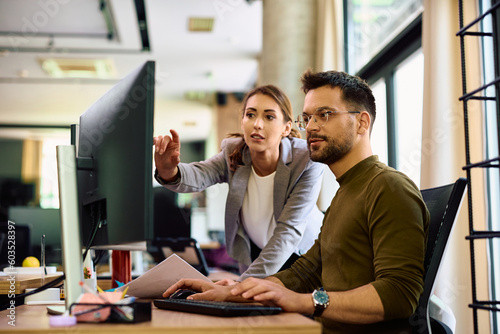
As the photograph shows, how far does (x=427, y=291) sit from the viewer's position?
1.24 metres

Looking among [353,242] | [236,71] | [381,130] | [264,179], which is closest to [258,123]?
[264,179]

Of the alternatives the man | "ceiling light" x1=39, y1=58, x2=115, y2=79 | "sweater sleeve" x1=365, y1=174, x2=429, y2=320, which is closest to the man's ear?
the man

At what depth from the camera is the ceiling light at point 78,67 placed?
25.6 ft

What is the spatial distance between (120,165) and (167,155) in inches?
29.2

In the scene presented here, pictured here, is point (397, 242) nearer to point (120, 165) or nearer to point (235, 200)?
point (120, 165)

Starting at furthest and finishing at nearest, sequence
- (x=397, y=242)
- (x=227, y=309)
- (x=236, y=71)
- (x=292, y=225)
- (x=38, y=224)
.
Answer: (x=236, y=71) → (x=38, y=224) → (x=292, y=225) → (x=397, y=242) → (x=227, y=309)

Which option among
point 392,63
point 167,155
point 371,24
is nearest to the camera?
point 167,155

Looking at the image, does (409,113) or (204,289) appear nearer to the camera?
(204,289)

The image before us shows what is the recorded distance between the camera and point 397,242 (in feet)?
3.94

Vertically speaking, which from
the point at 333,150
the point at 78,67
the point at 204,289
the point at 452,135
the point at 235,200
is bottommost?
the point at 204,289

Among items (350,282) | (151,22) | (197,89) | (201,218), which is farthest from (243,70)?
(350,282)

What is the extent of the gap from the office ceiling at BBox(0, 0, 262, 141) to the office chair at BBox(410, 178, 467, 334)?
5.02 metres

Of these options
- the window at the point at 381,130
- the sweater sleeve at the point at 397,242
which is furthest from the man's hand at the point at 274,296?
the window at the point at 381,130

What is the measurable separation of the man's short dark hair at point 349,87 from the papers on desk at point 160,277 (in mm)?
663
